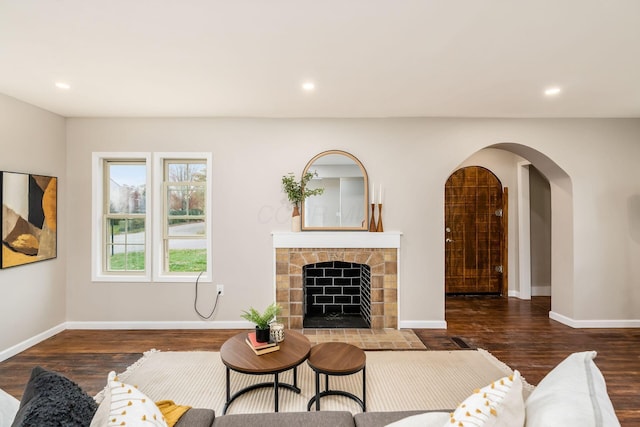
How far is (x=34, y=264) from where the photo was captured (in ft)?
11.1

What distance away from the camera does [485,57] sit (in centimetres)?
237

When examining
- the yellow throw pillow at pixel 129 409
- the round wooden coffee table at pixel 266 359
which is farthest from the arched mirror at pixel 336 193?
the yellow throw pillow at pixel 129 409

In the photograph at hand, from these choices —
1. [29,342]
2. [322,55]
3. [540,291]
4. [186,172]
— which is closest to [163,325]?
[29,342]

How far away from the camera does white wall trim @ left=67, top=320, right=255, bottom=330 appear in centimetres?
382

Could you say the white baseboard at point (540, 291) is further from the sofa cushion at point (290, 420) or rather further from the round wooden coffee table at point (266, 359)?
the sofa cushion at point (290, 420)

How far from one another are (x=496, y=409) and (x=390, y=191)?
10.1 feet

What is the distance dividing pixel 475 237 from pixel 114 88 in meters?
5.25

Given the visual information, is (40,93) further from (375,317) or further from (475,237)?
(475,237)

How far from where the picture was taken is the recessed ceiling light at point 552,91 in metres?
2.95

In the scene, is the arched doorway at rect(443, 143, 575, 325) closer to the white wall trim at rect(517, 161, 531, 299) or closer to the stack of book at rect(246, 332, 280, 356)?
the white wall trim at rect(517, 161, 531, 299)

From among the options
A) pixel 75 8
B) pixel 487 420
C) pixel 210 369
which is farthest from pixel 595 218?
pixel 75 8

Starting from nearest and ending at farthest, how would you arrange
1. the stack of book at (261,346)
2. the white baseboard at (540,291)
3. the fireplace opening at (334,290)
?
the stack of book at (261,346) < the fireplace opening at (334,290) < the white baseboard at (540,291)

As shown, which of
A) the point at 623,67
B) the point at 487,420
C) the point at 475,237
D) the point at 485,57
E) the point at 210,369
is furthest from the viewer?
the point at 475,237

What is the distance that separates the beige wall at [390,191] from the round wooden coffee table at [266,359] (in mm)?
1456
